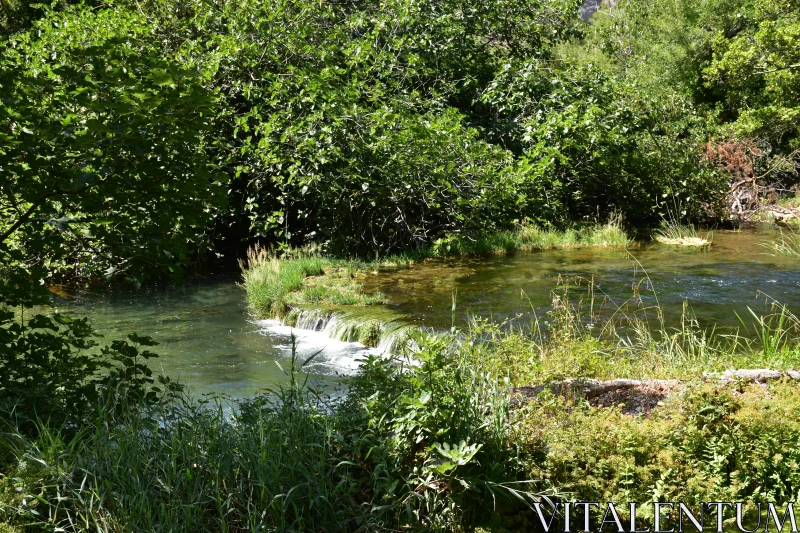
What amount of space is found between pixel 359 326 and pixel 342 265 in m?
3.93

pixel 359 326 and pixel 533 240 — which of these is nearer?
pixel 359 326

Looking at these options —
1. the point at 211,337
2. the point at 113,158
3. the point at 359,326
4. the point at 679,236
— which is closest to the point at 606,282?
the point at 359,326

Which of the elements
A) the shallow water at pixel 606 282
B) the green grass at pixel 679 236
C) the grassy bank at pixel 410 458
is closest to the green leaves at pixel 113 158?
the grassy bank at pixel 410 458

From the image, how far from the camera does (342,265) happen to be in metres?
13.7

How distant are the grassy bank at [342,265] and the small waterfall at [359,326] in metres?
0.36

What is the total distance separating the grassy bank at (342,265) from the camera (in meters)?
11.4

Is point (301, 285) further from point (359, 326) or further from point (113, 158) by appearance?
point (113, 158)

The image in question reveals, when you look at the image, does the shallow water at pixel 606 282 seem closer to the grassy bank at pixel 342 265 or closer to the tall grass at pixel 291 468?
the grassy bank at pixel 342 265

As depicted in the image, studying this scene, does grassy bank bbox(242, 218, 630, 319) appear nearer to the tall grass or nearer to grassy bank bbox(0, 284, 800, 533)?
grassy bank bbox(0, 284, 800, 533)

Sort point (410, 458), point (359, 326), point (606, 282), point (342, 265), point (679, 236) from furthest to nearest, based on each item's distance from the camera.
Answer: point (679, 236), point (342, 265), point (606, 282), point (359, 326), point (410, 458)

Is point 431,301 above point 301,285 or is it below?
below

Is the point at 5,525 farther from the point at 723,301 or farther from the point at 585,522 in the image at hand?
the point at 723,301

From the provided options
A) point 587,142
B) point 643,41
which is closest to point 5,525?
point 587,142

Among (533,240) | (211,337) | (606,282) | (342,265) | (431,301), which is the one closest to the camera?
(211,337)
